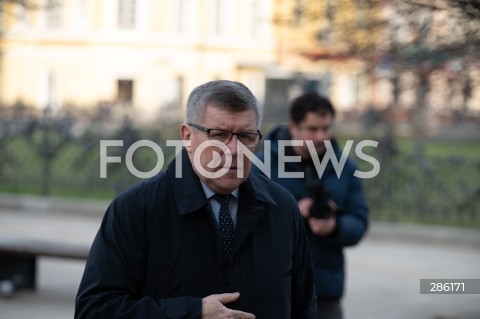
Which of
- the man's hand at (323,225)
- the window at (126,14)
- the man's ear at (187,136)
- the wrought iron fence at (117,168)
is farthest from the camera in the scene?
the window at (126,14)

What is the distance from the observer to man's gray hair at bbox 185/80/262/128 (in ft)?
10.9

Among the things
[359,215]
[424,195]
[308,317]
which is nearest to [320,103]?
[359,215]

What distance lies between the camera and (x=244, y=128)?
131 inches

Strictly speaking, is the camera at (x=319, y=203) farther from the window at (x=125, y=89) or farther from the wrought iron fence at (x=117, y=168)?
the window at (x=125, y=89)

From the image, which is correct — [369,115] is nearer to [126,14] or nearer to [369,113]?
[369,113]

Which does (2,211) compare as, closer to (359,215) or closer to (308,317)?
(359,215)

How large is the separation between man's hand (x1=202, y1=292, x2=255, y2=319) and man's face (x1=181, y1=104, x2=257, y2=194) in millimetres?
375

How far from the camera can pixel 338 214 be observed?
532 cm

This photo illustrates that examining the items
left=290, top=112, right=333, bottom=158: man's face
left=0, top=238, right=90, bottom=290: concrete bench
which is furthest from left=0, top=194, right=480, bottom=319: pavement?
left=290, top=112, right=333, bottom=158: man's face

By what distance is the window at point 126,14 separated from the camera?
4750 cm

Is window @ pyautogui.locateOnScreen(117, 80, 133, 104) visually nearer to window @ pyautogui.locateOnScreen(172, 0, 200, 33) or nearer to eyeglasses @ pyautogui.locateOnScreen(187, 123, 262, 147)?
window @ pyautogui.locateOnScreen(172, 0, 200, 33)

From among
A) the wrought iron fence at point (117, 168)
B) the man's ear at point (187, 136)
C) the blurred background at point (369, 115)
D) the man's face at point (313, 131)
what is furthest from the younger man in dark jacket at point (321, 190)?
the wrought iron fence at point (117, 168)

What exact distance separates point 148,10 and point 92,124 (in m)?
29.7

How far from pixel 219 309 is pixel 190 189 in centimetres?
43
